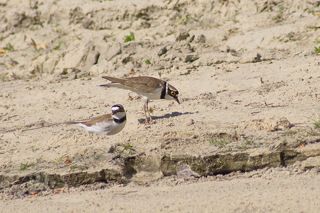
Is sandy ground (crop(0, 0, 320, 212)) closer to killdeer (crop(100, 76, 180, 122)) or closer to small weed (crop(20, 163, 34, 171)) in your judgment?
small weed (crop(20, 163, 34, 171))

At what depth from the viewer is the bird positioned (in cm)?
1063

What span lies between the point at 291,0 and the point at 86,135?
506cm

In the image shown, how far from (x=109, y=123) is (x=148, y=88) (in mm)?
1331

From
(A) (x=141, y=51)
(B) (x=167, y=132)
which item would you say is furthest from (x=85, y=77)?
(B) (x=167, y=132)

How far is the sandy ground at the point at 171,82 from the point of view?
9469 mm

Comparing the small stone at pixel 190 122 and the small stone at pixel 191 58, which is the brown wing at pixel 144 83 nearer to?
the small stone at pixel 190 122

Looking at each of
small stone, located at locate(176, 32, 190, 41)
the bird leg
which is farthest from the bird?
small stone, located at locate(176, 32, 190, 41)

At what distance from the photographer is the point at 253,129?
1030 centimetres

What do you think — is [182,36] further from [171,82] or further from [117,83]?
[117,83]

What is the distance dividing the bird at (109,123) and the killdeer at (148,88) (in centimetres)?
79

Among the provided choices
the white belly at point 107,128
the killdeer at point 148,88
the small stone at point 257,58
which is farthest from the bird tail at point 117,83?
the small stone at point 257,58

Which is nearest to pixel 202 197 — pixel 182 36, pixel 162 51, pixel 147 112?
pixel 147 112

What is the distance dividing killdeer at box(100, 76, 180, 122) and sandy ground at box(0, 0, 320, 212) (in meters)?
0.21

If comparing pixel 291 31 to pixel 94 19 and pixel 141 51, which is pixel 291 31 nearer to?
pixel 141 51
